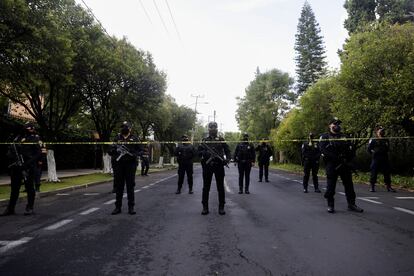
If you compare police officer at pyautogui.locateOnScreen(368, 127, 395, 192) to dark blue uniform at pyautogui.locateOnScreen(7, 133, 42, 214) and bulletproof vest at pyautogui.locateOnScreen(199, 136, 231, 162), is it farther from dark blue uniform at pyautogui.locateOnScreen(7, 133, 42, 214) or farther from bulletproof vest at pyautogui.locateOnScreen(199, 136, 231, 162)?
dark blue uniform at pyautogui.locateOnScreen(7, 133, 42, 214)

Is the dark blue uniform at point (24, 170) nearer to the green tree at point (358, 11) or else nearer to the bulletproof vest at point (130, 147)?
the bulletproof vest at point (130, 147)

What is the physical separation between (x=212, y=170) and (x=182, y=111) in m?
42.5

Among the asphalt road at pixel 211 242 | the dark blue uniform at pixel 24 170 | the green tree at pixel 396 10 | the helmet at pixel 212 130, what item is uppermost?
the green tree at pixel 396 10

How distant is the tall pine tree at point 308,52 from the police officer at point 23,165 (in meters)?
50.9

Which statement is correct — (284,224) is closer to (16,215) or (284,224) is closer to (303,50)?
(16,215)

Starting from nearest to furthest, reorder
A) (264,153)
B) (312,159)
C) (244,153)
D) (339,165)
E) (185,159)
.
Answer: (339,165) → (244,153) → (312,159) → (185,159) → (264,153)

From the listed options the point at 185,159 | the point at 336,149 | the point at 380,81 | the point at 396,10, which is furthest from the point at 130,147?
the point at 396,10

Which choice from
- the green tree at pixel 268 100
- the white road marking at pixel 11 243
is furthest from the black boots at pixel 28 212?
the green tree at pixel 268 100

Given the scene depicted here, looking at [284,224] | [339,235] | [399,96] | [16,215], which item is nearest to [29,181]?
[16,215]

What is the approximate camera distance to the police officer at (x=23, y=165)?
778 centimetres

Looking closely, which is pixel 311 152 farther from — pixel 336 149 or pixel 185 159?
pixel 336 149

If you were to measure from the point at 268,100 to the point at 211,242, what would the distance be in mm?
53933

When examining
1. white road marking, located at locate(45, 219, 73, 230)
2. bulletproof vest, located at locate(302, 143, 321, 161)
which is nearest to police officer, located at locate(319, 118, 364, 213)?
bulletproof vest, located at locate(302, 143, 321, 161)

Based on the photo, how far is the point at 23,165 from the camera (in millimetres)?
7766
